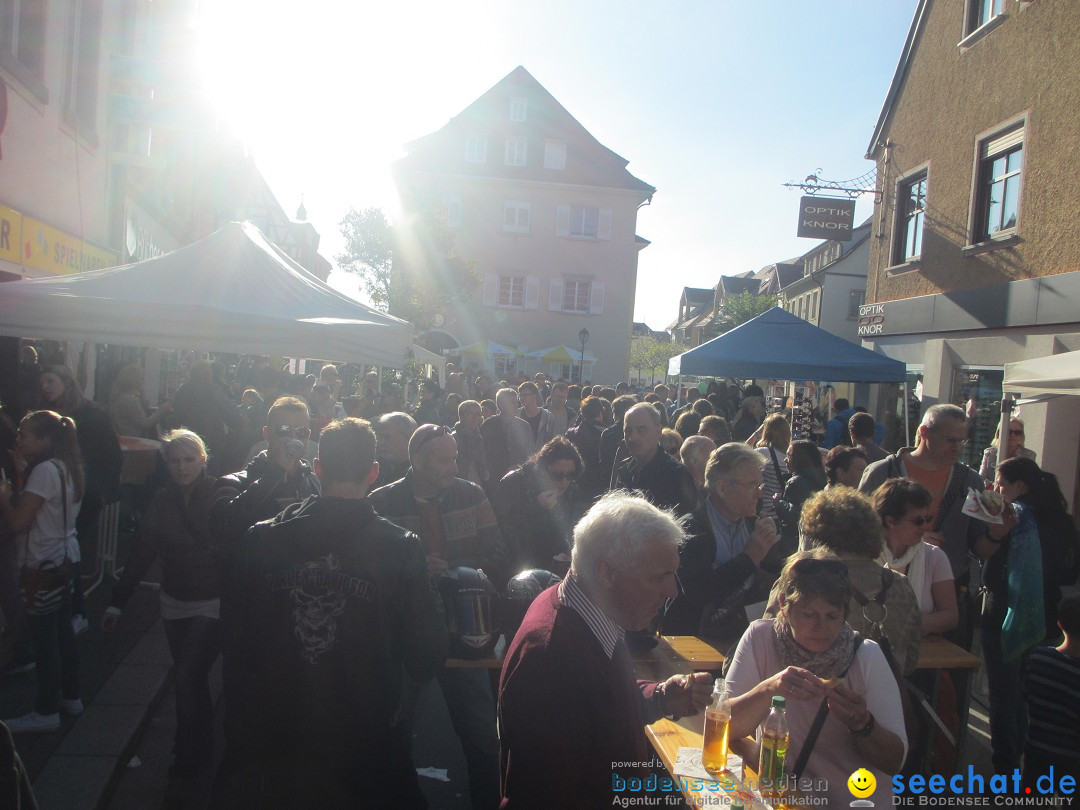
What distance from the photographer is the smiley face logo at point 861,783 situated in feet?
8.96

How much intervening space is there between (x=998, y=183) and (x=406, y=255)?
2455cm

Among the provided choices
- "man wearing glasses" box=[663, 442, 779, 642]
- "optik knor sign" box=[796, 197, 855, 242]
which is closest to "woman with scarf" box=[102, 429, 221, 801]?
"man wearing glasses" box=[663, 442, 779, 642]

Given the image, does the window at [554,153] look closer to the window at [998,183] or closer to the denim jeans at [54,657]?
the window at [998,183]

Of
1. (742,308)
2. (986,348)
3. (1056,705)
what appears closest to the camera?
(1056,705)

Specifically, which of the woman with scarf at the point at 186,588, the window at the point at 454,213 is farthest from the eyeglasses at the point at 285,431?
the window at the point at 454,213

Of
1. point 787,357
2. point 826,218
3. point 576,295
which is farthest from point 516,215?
point 787,357

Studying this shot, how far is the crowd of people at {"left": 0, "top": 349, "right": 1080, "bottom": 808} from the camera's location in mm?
2334

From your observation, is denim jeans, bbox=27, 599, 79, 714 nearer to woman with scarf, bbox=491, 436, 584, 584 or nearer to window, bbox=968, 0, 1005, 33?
woman with scarf, bbox=491, 436, 584, 584

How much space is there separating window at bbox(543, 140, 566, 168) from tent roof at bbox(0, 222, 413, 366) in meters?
34.5

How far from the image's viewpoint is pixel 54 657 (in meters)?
4.56

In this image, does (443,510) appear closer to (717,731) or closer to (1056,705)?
(717,731)

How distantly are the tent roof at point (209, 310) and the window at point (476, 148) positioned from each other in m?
34.4

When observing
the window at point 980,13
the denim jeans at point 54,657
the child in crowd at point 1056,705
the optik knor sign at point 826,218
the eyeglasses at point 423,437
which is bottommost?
the denim jeans at point 54,657

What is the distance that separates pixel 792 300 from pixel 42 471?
55.1 meters
